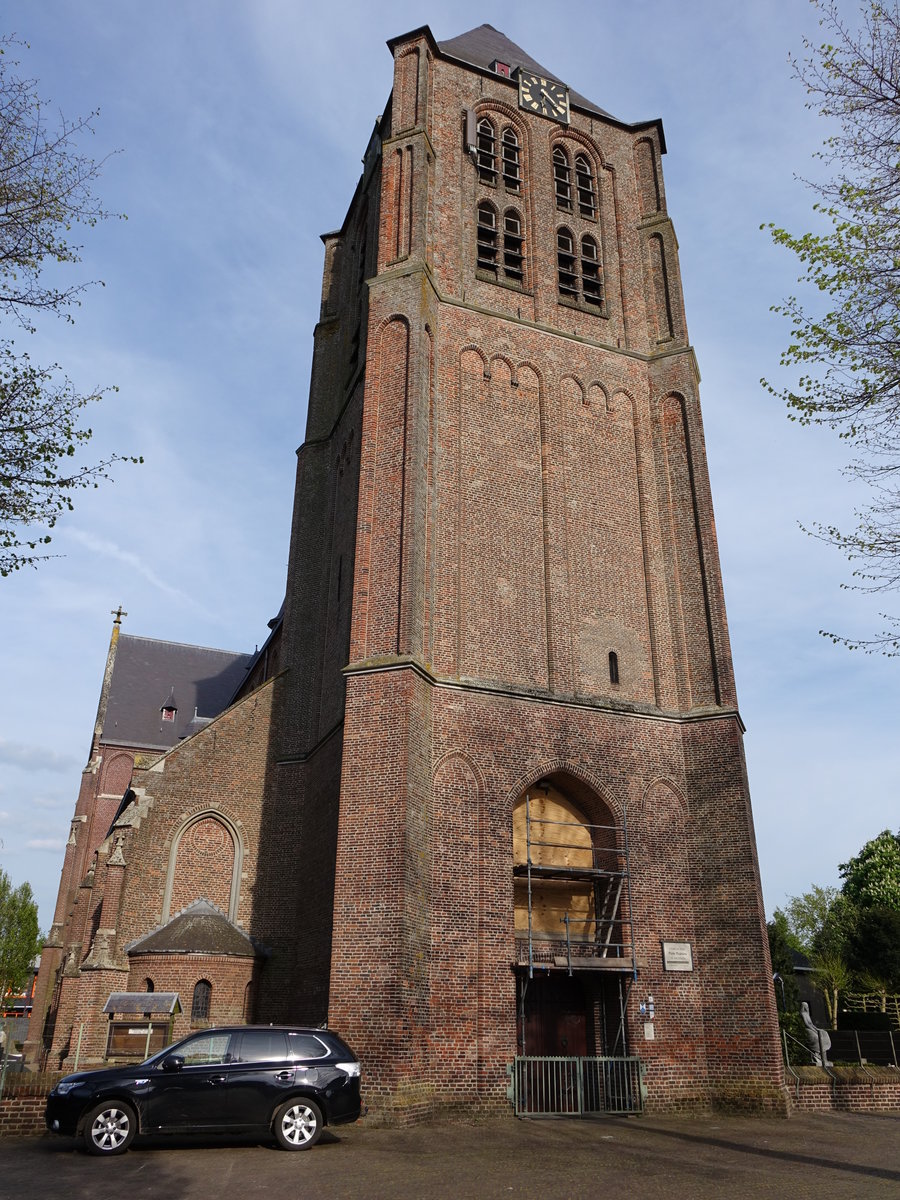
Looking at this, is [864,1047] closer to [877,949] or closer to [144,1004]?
[144,1004]

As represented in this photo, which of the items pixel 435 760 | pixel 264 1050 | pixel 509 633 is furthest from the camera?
pixel 509 633

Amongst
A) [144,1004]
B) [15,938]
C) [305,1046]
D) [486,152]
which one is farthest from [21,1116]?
[15,938]

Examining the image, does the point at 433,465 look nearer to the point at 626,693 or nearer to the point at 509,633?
the point at 509,633

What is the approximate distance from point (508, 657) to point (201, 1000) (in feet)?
28.9

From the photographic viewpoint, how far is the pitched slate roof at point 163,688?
125 feet

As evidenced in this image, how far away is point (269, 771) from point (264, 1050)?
1008cm

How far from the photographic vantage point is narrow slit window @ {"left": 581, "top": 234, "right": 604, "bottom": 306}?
23.6m

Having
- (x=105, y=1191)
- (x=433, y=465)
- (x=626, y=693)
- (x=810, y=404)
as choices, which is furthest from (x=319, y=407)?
(x=105, y=1191)

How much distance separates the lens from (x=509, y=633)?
18.5m

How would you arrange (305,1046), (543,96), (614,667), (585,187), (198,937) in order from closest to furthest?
1. (305,1046)
2. (198,937)
3. (614,667)
4. (585,187)
5. (543,96)

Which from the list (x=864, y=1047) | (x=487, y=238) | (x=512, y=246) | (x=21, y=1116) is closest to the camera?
(x=21, y=1116)

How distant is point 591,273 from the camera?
79.6ft

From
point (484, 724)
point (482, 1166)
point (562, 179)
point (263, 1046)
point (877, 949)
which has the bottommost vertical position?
point (482, 1166)

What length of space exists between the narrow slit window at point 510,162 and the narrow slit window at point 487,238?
3.55 feet
